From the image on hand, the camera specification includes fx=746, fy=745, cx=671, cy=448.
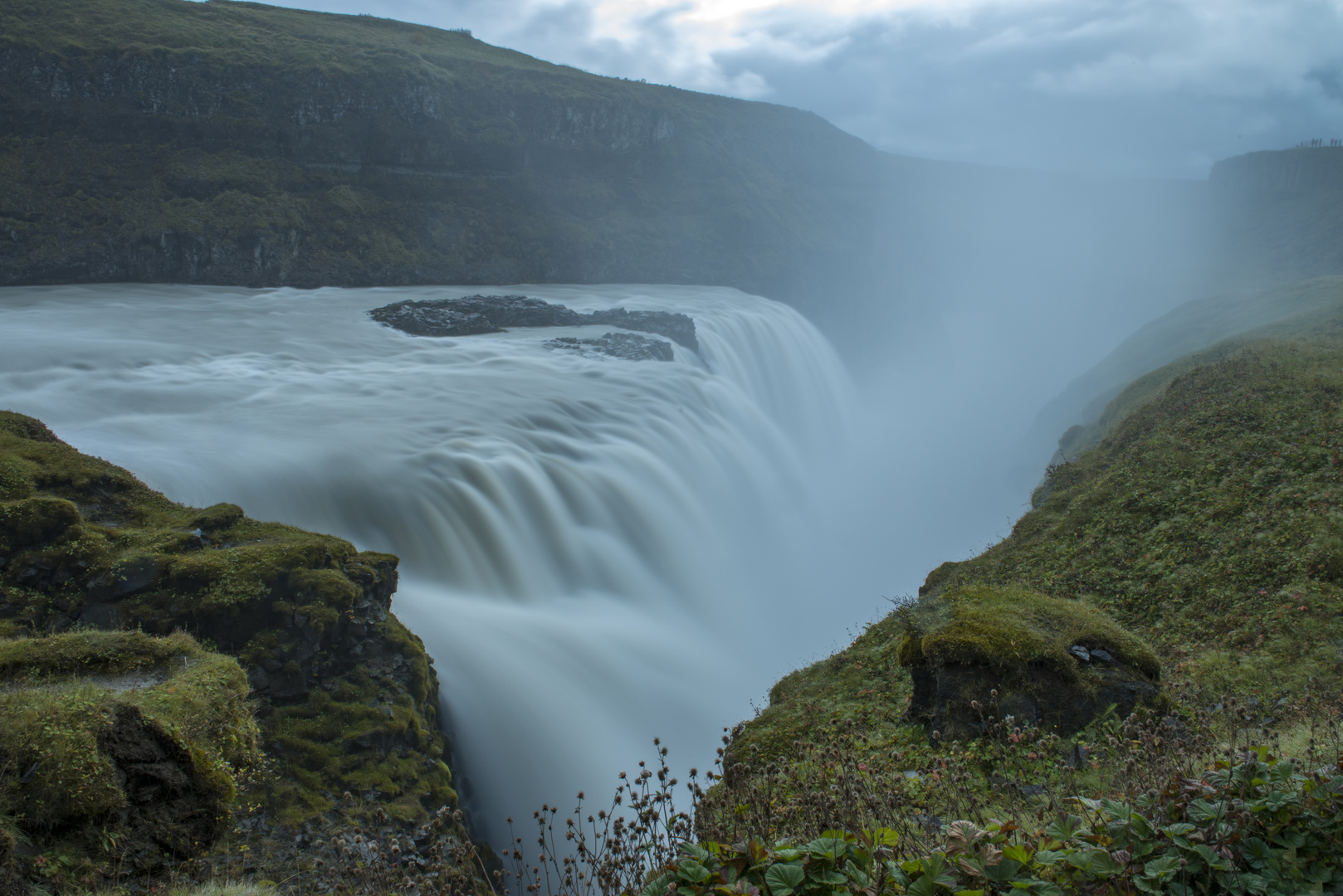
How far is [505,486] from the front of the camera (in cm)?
1700

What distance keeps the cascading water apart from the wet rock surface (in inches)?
67.7

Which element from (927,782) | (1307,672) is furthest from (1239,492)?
(927,782)

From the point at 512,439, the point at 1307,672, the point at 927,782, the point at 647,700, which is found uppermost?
the point at 1307,672

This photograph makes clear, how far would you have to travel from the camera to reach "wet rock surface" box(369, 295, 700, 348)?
33.4 m

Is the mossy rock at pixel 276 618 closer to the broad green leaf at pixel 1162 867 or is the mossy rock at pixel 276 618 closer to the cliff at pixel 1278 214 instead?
the broad green leaf at pixel 1162 867

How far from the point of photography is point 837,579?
2520cm

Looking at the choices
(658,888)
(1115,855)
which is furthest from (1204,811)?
(658,888)

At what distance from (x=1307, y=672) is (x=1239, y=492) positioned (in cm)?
540

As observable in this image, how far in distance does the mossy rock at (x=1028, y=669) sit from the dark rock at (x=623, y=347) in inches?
935

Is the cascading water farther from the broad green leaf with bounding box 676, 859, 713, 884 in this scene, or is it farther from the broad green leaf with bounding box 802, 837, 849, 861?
the broad green leaf with bounding box 802, 837, 849, 861

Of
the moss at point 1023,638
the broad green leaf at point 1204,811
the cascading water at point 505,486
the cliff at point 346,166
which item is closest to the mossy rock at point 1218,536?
the moss at point 1023,638

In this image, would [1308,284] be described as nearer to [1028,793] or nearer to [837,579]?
[837,579]

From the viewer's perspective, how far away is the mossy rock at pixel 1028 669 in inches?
265

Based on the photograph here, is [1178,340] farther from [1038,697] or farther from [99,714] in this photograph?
[99,714]
